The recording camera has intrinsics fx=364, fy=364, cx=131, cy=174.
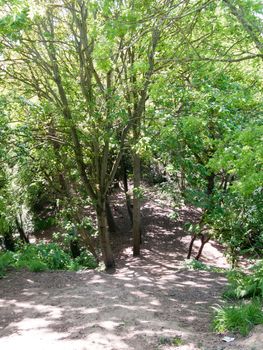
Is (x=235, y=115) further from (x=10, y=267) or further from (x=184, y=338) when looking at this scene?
(x=10, y=267)

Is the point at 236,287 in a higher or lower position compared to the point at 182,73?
lower

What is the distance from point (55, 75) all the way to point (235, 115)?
204 inches

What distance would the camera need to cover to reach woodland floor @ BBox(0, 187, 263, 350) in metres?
4.10

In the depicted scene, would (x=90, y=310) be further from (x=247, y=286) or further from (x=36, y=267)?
(x=36, y=267)

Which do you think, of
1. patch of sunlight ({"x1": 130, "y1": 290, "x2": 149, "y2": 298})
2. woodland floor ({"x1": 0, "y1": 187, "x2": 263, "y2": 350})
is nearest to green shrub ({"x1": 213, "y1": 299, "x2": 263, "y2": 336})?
woodland floor ({"x1": 0, "y1": 187, "x2": 263, "y2": 350})

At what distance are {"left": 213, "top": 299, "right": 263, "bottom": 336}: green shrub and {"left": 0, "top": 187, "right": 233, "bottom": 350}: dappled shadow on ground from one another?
0.58 ft

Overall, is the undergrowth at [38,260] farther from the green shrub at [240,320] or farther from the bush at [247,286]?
the green shrub at [240,320]

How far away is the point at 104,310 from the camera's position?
5176 millimetres

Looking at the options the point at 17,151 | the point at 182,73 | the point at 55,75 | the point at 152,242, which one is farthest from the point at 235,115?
the point at 152,242

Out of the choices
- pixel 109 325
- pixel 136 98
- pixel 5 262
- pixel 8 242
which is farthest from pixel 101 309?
pixel 8 242

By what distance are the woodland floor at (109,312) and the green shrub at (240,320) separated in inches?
5.1

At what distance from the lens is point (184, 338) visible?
4.17 meters

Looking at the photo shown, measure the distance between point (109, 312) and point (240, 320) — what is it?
1.77m

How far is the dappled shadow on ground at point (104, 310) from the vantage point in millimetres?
4180
